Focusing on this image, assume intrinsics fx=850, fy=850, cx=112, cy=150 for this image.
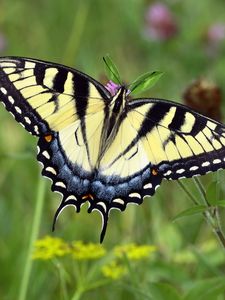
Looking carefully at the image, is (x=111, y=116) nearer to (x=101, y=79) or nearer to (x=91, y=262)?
(x=101, y=79)

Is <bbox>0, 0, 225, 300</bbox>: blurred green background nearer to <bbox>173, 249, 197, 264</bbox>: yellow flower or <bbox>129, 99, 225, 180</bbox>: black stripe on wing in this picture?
<bbox>173, 249, 197, 264</bbox>: yellow flower

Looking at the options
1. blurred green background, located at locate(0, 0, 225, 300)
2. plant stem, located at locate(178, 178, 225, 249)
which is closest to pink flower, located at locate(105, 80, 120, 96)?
plant stem, located at locate(178, 178, 225, 249)

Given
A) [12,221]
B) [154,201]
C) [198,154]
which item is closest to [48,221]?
[12,221]

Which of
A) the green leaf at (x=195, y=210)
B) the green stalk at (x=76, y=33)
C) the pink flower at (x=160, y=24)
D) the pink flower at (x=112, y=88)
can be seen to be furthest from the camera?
the pink flower at (x=160, y=24)

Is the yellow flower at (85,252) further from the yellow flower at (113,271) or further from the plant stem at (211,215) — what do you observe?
the plant stem at (211,215)

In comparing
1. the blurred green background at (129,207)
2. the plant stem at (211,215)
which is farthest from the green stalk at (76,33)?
the plant stem at (211,215)
